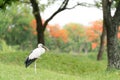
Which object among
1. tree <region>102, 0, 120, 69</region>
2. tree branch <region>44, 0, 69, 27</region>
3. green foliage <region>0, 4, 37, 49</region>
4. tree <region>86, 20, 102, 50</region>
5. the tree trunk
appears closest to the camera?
tree <region>102, 0, 120, 69</region>

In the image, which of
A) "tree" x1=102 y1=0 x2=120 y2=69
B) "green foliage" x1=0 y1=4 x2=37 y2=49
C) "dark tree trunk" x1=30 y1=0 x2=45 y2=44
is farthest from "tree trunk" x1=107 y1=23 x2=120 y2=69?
"green foliage" x1=0 y1=4 x2=37 y2=49

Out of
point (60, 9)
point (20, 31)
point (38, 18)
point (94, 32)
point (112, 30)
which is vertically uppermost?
point (112, 30)

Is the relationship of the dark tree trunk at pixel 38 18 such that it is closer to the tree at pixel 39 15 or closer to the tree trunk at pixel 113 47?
the tree at pixel 39 15

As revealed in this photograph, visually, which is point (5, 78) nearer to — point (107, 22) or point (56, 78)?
point (56, 78)

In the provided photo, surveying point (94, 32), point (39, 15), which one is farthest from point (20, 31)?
point (39, 15)

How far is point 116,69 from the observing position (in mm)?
18656

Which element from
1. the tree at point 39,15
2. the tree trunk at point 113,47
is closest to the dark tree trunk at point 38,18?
the tree at point 39,15

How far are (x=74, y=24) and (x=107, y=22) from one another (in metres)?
56.4

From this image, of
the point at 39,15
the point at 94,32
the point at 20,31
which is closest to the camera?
the point at 39,15

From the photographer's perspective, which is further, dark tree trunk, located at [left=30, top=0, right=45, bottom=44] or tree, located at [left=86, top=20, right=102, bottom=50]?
tree, located at [left=86, top=20, right=102, bottom=50]

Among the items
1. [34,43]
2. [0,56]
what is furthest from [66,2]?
[34,43]

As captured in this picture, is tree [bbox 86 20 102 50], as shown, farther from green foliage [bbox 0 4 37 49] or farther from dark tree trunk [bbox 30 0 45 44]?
dark tree trunk [bbox 30 0 45 44]

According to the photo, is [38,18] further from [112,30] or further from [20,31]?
[20,31]

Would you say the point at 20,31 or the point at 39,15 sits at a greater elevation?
the point at 39,15
